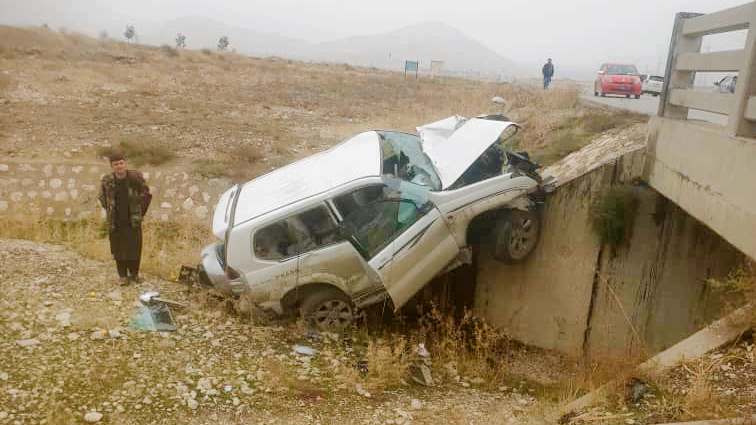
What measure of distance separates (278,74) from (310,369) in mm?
31612

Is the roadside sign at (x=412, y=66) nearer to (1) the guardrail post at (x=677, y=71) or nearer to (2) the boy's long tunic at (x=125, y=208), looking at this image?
(1) the guardrail post at (x=677, y=71)

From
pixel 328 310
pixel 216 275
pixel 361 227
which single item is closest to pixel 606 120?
pixel 361 227

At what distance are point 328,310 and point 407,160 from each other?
220 centimetres

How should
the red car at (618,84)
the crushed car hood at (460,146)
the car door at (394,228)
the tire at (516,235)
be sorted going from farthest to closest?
the red car at (618,84), the tire at (516,235), the crushed car hood at (460,146), the car door at (394,228)

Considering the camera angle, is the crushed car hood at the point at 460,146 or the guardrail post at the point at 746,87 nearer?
the guardrail post at the point at 746,87

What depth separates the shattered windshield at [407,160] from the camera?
6934 millimetres

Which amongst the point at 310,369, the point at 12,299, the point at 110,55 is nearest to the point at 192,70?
the point at 110,55

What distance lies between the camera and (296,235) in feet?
21.7

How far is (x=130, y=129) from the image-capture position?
55.9 ft

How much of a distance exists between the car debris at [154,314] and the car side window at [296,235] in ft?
4.17

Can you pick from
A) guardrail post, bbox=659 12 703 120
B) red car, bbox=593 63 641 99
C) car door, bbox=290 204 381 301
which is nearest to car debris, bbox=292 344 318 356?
car door, bbox=290 204 381 301

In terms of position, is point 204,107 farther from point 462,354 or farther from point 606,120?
point 462,354

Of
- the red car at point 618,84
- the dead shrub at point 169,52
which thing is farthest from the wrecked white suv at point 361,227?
the dead shrub at point 169,52

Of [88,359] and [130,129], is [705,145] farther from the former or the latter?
[130,129]
